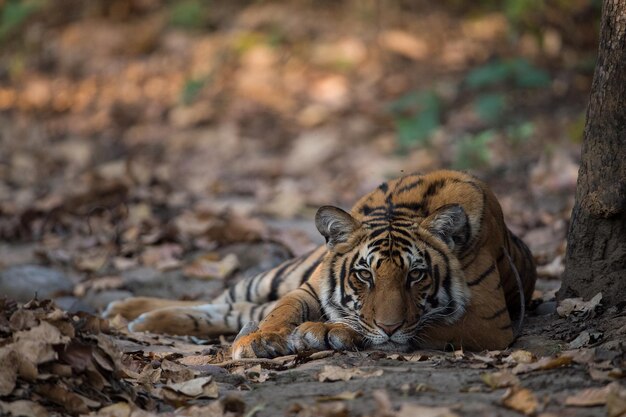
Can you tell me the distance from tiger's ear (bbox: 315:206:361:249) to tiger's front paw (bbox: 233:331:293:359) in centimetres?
63

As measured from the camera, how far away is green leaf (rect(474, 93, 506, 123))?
426 inches

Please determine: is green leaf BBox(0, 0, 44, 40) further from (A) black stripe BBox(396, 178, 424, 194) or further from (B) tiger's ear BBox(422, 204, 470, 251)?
(B) tiger's ear BBox(422, 204, 470, 251)

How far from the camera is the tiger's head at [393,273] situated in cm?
423

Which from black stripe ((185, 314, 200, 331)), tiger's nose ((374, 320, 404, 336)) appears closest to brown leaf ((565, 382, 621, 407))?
tiger's nose ((374, 320, 404, 336))

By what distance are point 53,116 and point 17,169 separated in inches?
89.5

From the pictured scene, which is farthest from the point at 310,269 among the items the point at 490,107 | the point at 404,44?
the point at 404,44

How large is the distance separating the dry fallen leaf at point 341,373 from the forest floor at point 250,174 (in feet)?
0.05

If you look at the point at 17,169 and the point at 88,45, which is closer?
the point at 17,169

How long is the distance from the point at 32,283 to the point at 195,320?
1.68m

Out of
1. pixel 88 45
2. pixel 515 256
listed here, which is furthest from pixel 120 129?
pixel 515 256

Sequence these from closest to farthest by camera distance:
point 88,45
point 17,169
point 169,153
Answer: point 17,169 < point 169,153 < point 88,45

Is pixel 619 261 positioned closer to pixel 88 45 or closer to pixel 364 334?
pixel 364 334

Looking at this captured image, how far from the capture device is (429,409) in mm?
3150

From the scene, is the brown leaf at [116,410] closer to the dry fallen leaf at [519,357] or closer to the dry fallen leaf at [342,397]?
the dry fallen leaf at [342,397]
